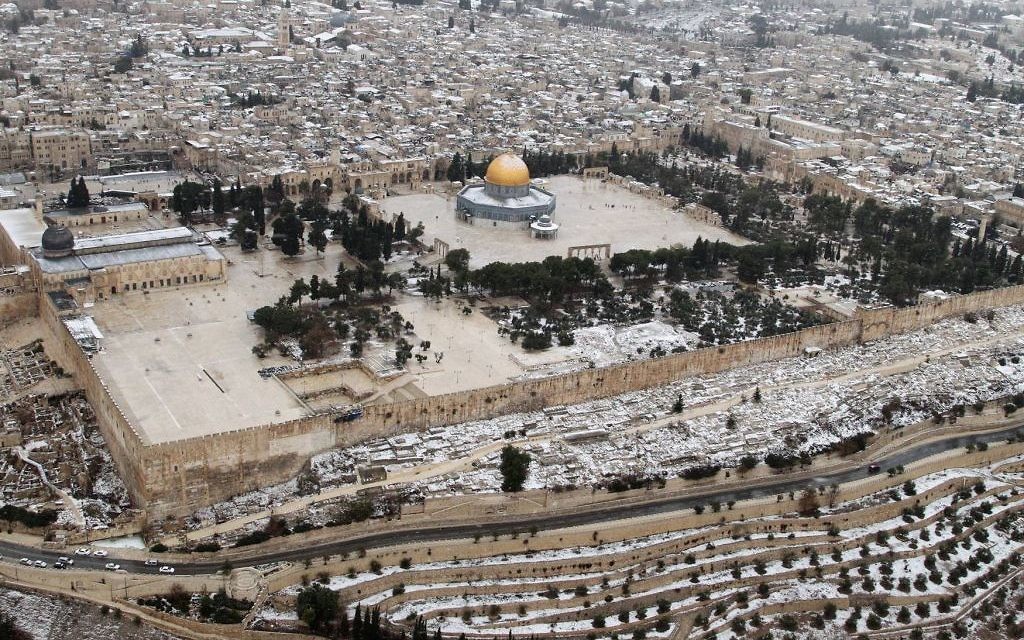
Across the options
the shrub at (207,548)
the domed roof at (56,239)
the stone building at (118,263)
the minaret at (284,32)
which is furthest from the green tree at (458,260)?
the minaret at (284,32)

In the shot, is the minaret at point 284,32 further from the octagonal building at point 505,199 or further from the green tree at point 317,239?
the green tree at point 317,239

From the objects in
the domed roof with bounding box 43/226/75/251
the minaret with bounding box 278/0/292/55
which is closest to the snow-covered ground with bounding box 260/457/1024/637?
the domed roof with bounding box 43/226/75/251

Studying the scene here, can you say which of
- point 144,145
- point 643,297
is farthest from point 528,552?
point 144,145

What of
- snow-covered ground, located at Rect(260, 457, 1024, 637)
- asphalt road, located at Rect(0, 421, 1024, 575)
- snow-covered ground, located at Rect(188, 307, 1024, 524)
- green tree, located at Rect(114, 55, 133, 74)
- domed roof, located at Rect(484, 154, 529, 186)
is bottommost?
snow-covered ground, located at Rect(260, 457, 1024, 637)

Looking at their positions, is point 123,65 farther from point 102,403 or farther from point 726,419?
point 726,419

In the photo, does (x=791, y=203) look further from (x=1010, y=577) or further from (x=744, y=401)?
(x=1010, y=577)

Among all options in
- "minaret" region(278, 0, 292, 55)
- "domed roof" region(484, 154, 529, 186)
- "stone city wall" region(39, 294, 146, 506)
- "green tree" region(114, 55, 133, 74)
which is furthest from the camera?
"minaret" region(278, 0, 292, 55)

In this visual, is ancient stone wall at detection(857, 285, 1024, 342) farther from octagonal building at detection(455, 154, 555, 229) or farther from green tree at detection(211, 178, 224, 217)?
green tree at detection(211, 178, 224, 217)
